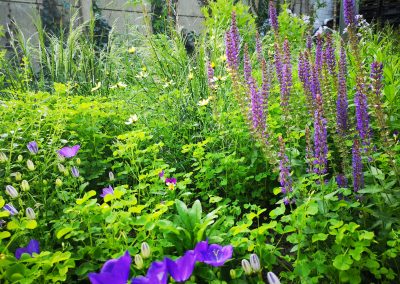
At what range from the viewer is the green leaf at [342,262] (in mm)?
1158

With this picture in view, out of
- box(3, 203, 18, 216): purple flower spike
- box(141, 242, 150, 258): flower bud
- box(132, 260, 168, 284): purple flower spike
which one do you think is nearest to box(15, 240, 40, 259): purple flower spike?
box(3, 203, 18, 216): purple flower spike

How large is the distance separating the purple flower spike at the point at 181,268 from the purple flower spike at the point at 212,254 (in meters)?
0.10

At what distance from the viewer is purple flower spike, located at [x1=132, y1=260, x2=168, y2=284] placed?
945 mm

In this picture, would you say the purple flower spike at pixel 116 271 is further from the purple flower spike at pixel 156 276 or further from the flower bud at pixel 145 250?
the flower bud at pixel 145 250

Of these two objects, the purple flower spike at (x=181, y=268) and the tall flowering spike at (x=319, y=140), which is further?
the tall flowering spike at (x=319, y=140)

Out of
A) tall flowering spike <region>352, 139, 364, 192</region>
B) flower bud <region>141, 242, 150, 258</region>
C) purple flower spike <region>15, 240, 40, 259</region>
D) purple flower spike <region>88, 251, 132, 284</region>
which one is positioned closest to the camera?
purple flower spike <region>88, 251, 132, 284</region>

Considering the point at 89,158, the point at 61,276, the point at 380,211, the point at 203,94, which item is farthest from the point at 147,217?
the point at 203,94

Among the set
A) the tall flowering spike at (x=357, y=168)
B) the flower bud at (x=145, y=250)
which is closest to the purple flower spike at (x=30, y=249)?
the flower bud at (x=145, y=250)

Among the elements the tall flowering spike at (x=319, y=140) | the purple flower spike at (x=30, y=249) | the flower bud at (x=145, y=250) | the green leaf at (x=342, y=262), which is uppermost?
the tall flowering spike at (x=319, y=140)

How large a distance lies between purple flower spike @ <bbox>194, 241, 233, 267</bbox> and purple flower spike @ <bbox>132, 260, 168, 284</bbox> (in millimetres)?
204

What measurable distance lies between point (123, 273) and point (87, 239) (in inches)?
25.1

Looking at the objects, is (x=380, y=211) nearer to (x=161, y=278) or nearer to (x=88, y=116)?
(x=161, y=278)

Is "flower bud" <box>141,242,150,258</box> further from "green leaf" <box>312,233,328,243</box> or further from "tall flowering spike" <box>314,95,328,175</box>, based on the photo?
"tall flowering spike" <box>314,95,328,175</box>

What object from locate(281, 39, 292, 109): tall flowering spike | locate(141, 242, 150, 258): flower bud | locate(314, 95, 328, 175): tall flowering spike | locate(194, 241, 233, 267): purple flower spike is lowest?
locate(194, 241, 233, 267): purple flower spike
